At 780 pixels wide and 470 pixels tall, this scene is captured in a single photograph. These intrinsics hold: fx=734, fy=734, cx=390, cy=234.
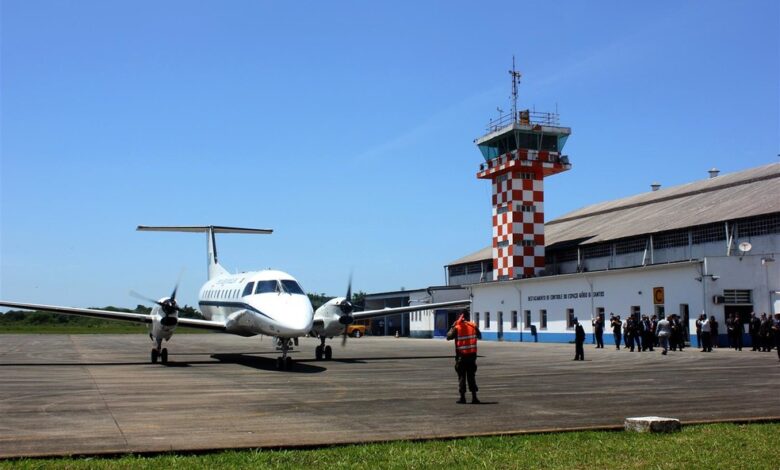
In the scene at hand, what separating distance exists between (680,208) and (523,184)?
9.59 m

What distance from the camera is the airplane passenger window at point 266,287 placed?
23.8 m

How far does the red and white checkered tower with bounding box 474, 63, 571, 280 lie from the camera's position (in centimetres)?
4716

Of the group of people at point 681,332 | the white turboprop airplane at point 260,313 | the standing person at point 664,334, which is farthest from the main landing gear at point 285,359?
the standing person at point 664,334

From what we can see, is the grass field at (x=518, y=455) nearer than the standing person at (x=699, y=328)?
Yes

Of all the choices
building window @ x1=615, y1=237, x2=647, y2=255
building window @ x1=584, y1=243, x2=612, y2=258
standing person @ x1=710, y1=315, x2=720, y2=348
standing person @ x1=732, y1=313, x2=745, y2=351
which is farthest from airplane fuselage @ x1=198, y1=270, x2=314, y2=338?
building window @ x1=584, y1=243, x2=612, y2=258

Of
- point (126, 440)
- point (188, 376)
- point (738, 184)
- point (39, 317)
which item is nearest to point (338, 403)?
point (126, 440)

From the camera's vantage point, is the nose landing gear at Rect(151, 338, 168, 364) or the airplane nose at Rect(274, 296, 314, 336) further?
the nose landing gear at Rect(151, 338, 168, 364)

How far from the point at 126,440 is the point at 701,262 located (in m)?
30.3

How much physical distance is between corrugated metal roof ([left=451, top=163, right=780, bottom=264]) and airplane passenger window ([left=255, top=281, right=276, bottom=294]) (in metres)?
23.8

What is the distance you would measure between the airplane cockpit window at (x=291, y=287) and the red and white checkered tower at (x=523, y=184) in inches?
1001

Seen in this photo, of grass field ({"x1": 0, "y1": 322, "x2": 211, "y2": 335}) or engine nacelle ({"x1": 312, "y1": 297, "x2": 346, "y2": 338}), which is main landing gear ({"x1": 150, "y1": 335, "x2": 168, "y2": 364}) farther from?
grass field ({"x1": 0, "y1": 322, "x2": 211, "y2": 335})

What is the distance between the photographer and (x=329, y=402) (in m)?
13.8

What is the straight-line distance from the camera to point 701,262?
111 feet

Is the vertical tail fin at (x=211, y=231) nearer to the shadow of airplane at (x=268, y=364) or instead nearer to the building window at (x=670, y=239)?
the shadow of airplane at (x=268, y=364)
